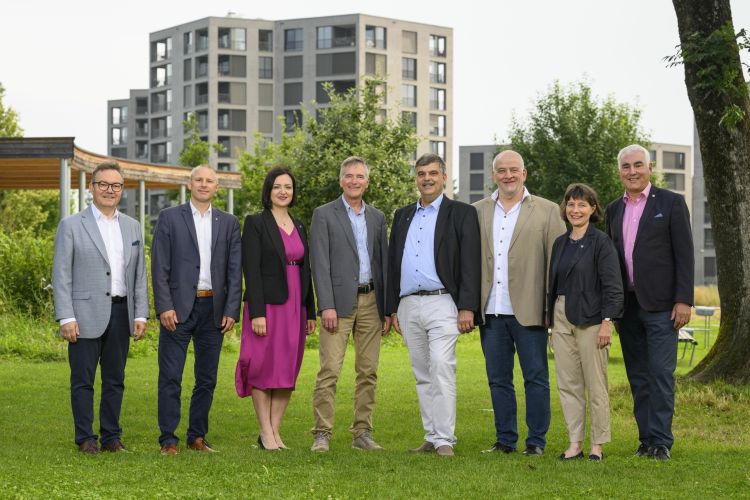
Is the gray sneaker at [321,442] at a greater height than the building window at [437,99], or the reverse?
the building window at [437,99]

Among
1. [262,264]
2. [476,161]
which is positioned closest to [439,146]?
[476,161]

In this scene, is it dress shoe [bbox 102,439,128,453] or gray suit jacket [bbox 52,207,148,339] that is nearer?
gray suit jacket [bbox 52,207,148,339]

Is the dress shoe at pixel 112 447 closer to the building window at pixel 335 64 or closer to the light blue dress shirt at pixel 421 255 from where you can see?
the light blue dress shirt at pixel 421 255

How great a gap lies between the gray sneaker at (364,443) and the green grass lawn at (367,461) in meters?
0.11

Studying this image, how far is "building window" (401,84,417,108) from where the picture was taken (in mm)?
95500

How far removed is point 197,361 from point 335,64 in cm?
8615

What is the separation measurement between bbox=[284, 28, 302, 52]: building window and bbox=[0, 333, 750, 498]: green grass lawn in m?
84.6

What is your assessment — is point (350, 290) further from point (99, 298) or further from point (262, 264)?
point (99, 298)

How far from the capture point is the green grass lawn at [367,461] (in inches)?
267

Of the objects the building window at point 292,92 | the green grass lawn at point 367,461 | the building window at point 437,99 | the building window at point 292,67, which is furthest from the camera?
the building window at point 437,99

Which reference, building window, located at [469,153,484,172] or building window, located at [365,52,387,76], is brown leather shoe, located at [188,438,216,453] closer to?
building window, located at [365,52,387,76]

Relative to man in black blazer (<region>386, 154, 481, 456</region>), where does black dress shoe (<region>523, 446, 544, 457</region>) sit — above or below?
below

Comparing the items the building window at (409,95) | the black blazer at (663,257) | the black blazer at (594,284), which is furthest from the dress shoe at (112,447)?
the building window at (409,95)

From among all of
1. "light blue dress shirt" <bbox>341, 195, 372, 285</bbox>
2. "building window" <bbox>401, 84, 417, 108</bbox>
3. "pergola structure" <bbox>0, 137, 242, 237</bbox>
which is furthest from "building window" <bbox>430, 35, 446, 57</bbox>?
"light blue dress shirt" <bbox>341, 195, 372, 285</bbox>
